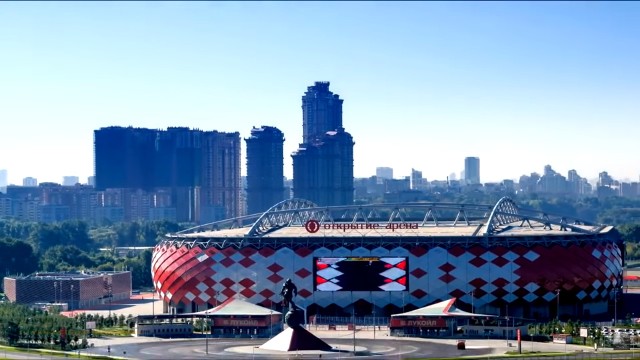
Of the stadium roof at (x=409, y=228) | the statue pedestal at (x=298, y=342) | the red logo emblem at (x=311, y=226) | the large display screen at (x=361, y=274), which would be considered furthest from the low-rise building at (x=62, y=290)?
the statue pedestal at (x=298, y=342)

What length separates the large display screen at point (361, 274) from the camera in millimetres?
153250

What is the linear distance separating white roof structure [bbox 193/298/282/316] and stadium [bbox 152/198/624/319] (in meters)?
8.24

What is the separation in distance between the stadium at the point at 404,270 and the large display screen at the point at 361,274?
0.11m

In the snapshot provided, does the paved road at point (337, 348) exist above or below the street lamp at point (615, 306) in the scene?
below

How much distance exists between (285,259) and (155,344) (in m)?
27.9

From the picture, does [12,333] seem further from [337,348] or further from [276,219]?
[276,219]

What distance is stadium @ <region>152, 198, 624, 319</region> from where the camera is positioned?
499ft

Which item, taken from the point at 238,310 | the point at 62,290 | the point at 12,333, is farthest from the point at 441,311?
the point at 62,290

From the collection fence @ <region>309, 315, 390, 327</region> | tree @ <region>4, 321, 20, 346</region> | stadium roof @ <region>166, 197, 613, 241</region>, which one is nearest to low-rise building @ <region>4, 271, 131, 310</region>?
stadium roof @ <region>166, 197, 613, 241</region>

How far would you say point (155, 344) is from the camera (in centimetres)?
13212

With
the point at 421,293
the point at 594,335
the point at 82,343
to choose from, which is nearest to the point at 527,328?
the point at 594,335

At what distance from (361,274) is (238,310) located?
1669 centimetres

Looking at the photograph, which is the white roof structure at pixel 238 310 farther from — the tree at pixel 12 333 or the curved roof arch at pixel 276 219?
the tree at pixel 12 333

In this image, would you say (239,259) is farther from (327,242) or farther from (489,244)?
(489,244)
